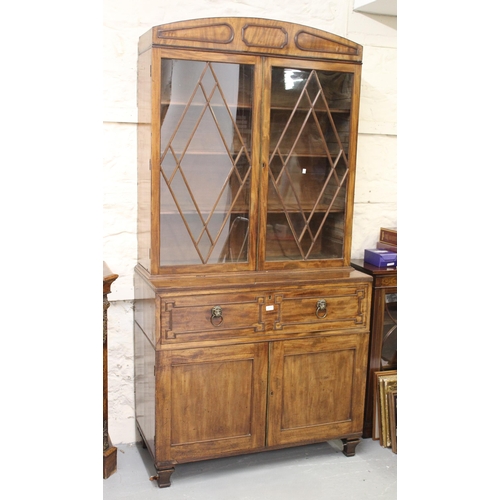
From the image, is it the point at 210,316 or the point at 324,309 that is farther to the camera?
the point at 324,309

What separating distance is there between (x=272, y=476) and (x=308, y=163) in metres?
1.56

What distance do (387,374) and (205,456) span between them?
42.8 inches

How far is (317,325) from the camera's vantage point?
289 centimetres

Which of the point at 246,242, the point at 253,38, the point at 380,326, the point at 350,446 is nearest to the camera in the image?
the point at 253,38

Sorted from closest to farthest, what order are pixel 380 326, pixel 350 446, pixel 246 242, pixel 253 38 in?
pixel 253 38
pixel 246 242
pixel 350 446
pixel 380 326

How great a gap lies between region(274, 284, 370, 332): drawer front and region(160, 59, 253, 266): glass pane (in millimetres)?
336

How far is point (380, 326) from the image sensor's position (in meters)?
3.20

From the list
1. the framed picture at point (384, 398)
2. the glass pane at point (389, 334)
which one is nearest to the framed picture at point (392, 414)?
the framed picture at point (384, 398)

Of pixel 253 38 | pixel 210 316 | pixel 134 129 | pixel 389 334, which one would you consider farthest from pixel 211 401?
pixel 253 38

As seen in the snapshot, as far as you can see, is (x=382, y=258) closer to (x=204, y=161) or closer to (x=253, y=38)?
(x=204, y=161)

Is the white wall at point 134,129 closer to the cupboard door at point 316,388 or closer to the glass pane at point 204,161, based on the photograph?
the glass pane at point 204,161
